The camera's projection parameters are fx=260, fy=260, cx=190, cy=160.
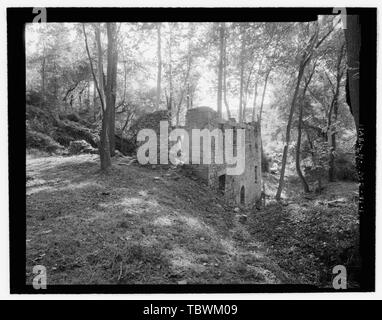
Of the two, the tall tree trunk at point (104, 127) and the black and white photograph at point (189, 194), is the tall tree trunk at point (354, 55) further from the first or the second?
the tall tree trunk at point (104, 127)

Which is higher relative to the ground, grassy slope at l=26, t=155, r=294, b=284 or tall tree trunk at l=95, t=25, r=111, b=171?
tall tree trunk at l=95, t=25, r=111, b=171

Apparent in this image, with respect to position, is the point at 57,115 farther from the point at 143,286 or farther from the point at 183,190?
the point at 143,286

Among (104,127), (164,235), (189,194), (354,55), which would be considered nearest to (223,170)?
(189,194)

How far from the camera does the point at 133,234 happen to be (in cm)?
480

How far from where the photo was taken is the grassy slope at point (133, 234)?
3758 millimetres

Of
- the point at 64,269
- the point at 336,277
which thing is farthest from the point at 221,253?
the point at 64,269

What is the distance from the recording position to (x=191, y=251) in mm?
4672

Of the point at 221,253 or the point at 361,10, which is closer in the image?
the point at 361,10

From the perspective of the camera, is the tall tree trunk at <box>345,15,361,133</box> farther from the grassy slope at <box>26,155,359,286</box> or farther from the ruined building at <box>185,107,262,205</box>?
the ruined building at <box>185,107,262,205</box>

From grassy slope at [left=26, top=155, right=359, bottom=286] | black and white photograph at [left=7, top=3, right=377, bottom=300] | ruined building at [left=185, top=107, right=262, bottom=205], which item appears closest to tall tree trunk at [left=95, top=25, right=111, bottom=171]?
black and white photograph at [left=7, top=3, right=377, bottom=300]

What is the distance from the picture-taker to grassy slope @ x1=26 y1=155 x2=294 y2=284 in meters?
3.76

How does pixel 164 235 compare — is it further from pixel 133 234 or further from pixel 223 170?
pixel 223 170

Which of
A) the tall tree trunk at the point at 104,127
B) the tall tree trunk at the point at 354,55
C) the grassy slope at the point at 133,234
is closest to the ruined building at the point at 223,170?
the grassy slope at the point at 133,234
